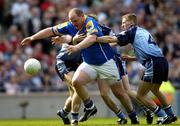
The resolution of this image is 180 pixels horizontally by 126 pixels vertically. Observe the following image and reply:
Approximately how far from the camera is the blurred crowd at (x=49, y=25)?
84.9 ft

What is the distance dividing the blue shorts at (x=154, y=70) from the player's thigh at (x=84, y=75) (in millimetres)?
1386

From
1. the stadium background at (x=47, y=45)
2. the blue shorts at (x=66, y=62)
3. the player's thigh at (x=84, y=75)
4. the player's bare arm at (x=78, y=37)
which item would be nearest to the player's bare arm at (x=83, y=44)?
the player's bare arm at (x=78, y=37)

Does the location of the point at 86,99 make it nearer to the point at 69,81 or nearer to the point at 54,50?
the point at 69,81

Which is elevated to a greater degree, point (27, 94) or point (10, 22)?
point (10, 22)

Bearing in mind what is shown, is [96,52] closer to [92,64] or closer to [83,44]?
[92,64]

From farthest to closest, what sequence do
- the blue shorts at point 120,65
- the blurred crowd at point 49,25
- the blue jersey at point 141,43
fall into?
the blurred crowd at point 49,25, the blue shorts at point 120,65, the blue jersey at point 141,43

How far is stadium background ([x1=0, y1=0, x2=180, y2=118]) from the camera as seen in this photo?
25500 millimetres

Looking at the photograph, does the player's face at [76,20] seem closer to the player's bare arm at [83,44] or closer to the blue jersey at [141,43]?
the player's bare arm at [83,44]

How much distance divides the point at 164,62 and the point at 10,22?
1239cm

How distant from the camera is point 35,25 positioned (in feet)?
90.2

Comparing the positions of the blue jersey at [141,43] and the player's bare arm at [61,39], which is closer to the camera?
the player's bare arm at [61,39]

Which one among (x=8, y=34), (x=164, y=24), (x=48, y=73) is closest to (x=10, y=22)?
(x=8, y=34)

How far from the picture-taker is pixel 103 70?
16.0 meters

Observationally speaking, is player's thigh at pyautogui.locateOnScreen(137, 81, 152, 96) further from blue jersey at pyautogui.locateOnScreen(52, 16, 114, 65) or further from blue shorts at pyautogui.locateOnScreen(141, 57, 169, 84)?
blue jersey at pyautogui.locateOnScreen(52, 16, 114, 65)
